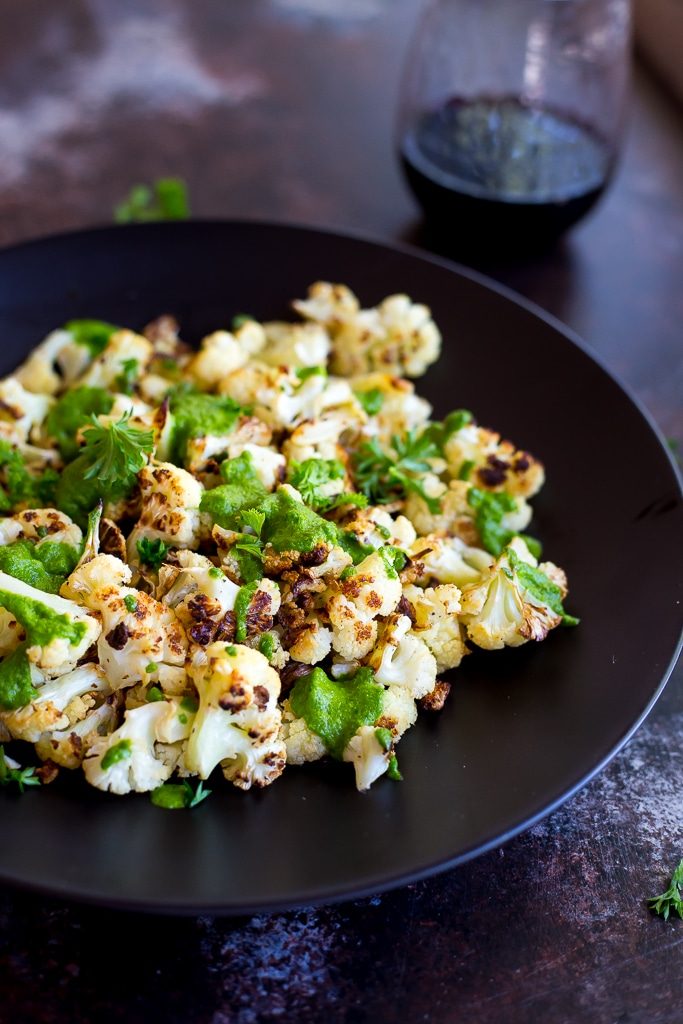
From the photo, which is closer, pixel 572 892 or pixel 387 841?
pixel 387 841

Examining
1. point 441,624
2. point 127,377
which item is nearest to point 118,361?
point 127,377

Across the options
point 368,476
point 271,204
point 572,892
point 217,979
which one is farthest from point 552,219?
point 217,979

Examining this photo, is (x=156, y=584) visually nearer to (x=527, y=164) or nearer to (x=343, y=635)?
Result: (x=343, y=635)

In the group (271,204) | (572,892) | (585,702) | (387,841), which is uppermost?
(585,702)

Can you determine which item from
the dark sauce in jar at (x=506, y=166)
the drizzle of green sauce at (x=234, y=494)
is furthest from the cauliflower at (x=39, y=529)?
the dark sauce in jar at (x=506, y=166)

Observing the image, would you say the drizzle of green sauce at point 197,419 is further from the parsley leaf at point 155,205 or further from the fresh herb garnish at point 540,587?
the parsley leaf at point 155,205
